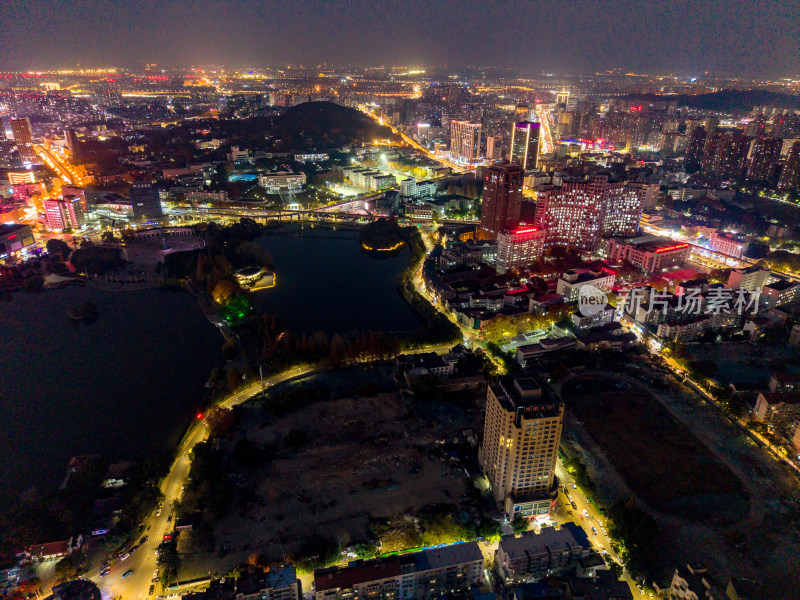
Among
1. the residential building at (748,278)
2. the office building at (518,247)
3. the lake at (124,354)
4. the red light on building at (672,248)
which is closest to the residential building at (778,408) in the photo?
the residential building at (748,278)

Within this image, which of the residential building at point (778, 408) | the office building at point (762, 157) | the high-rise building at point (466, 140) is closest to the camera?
the residential building at point (778, 408)

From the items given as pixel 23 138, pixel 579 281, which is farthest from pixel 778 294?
pixel 23 138

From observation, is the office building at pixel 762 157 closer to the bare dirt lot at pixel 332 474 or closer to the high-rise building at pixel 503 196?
Result: the high-rise building at pixel 503 196

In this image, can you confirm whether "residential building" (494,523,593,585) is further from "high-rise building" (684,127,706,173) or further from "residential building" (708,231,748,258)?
"high-rise building" (684,127,706,173)

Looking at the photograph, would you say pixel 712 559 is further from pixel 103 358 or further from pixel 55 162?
pixel 55 162

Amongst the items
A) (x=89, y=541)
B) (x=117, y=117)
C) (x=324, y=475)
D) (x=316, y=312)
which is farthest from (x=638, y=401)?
(x=117, y=117)

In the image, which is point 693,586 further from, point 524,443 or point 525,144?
point 525,144
